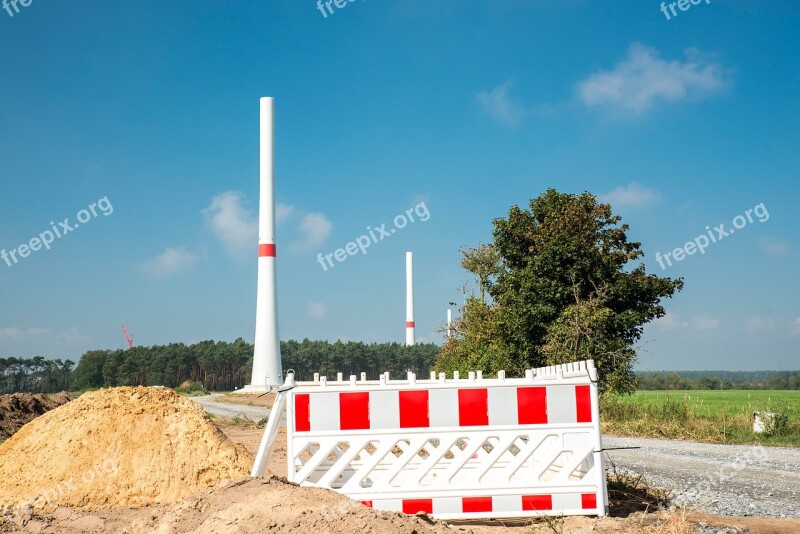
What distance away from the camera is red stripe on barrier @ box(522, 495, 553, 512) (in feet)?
18.6

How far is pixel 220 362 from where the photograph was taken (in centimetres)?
9856

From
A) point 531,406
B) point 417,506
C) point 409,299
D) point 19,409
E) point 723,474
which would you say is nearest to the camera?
point 417,506

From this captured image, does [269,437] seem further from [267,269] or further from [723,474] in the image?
[267,269]

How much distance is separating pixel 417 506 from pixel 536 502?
940 mm

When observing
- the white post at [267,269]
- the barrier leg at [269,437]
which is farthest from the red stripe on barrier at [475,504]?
the white post at [267,269]

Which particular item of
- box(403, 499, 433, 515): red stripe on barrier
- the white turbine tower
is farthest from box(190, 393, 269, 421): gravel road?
box(403, 499, 433, 515): red stripe on barrier

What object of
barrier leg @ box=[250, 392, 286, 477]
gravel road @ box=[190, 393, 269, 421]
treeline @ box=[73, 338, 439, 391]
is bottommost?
gravel road @ box=[190, 393, 269, 421]

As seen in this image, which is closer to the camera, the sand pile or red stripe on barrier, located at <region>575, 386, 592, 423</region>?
red stripe on barrier, located at <region>575, 386, 592, 423</region>

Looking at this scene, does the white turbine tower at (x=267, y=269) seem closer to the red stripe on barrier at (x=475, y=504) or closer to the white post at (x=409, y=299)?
the white post at (x=409, y=299)

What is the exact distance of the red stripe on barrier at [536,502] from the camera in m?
5.67

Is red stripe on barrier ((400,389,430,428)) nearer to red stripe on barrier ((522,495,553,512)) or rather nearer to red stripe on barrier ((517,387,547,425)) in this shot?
red stripe on barrier ((517,387,547,425))

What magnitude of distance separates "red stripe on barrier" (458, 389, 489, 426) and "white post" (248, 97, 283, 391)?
165 ft

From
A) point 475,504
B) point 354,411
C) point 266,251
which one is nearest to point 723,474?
point 475,504

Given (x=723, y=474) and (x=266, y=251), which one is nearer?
(x=723, y=474)
